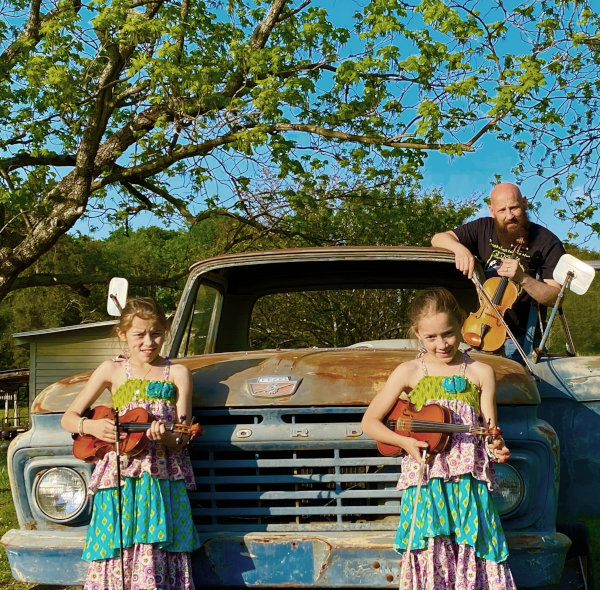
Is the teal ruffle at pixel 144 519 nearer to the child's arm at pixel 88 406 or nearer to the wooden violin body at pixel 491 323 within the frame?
the child's arm at pixel 88 406

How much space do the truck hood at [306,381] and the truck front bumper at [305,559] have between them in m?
0.50

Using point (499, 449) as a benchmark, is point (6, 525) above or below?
below

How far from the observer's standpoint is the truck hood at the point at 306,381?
3.17 metres

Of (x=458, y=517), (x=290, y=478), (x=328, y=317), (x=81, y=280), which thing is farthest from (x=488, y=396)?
(x=81, y=280)

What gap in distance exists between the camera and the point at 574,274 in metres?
3.73

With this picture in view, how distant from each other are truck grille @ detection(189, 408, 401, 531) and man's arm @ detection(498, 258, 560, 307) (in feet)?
3.80

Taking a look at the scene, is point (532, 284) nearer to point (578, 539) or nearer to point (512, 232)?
point (512, 232)

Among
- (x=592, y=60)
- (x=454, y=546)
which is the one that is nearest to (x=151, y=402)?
(x=454, y=546)

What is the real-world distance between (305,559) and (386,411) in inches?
24.8

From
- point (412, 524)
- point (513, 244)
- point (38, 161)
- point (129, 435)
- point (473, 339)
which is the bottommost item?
point (412, 524)

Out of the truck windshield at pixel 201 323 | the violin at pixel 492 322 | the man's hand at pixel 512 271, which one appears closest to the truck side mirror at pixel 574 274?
the man's hand at pixel 512 271

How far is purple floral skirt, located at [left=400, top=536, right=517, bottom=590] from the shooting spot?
2.85 m

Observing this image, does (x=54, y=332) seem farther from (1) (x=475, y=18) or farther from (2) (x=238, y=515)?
(2) (x=238, y=515)

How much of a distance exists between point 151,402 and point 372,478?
0.89 metres
